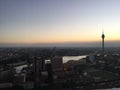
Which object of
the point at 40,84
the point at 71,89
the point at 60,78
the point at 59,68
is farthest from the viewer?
the point at 59,68

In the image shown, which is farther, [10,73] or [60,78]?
[10,73]

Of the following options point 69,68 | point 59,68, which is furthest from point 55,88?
point 69,68

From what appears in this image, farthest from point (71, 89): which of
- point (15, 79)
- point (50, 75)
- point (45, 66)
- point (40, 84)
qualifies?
point (45, 66)

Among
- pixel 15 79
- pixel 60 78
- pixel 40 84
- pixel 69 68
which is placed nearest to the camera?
pixel 40 84

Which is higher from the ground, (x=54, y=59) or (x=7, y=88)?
(x=54, y=59)

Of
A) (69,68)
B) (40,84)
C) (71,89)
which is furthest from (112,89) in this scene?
(69,68)

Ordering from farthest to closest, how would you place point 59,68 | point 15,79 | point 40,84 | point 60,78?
point 59,68
point 60,78
point 15,79
point 40,84

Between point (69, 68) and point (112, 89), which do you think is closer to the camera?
point (112, 89)

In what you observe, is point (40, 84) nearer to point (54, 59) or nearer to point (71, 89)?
point (71, 89)

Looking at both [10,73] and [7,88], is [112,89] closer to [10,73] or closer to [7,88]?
[7,88]
